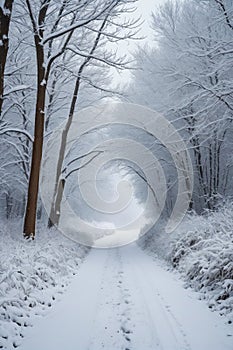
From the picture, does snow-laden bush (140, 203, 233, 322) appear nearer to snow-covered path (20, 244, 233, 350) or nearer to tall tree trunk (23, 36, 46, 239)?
snow-covered path (20, 244, 233, 350)

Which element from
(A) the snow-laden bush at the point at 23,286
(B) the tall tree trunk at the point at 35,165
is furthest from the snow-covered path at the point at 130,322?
(B) the tall tree trunk at the point at 35,165

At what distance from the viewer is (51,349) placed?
4.30m

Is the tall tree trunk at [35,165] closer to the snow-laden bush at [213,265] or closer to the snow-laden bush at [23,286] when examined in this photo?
the snow-laden bush at [23,286]

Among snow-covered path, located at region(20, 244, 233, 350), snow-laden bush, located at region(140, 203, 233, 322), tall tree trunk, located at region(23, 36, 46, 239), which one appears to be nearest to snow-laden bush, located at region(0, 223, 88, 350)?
snow-covered path, located at region(20, 244, 233, 350)

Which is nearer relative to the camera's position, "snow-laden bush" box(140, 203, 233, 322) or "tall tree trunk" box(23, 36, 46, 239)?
"snow-laden bush" box(140, 203, 233, 322)

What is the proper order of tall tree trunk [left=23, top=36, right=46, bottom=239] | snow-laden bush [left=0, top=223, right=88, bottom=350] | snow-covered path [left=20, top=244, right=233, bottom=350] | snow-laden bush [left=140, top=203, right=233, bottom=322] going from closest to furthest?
snow-covered path [left=20, top=244, right=233, bottom=350], snow-laden bush [left=0, top=223, right=88, bottom=350], snow-laden bush [left=140, top=203, right=233, bottom=322], tall tree trunk [left=23, top=36, right=46, bottom=239]

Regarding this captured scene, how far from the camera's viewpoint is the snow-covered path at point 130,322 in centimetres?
450

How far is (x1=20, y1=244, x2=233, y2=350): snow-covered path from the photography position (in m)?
4.50

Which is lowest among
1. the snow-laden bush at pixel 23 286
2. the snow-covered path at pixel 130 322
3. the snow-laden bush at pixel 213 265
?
the snow-laden bush at pixel 23 286

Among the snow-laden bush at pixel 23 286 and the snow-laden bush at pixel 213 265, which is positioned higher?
the snow-laden bush at pixel 213 265

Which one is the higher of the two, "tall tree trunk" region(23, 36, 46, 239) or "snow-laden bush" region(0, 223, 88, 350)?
"tall tree trunk" region(23, 36, 46, 239)

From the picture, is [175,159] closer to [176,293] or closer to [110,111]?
[110,111]

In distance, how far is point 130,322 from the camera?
538 cm

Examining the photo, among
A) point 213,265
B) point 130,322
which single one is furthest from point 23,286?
point 213,265
